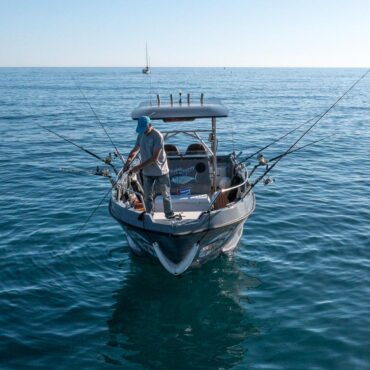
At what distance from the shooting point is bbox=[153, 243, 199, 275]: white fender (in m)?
9.14

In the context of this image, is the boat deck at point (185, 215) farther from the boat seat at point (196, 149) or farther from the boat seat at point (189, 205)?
the boat seat at point (196, 149)

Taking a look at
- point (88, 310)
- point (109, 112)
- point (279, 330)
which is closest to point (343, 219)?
point (279, 330)

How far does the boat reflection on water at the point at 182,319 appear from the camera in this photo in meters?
7.55

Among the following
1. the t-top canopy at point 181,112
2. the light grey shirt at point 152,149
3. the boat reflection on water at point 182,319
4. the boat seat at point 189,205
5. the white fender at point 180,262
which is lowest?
the boat reflection on water at point 182,319

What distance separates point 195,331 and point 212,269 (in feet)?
7.51

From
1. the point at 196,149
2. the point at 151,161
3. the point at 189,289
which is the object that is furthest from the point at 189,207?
the point at 196,149

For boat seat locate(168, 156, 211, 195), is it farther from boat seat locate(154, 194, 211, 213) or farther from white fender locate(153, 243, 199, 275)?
white fender locate(153, 243, 199, 275)

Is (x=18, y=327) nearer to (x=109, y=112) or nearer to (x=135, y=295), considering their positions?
(x=135, y=295)

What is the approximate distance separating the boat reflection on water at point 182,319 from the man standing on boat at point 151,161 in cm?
161

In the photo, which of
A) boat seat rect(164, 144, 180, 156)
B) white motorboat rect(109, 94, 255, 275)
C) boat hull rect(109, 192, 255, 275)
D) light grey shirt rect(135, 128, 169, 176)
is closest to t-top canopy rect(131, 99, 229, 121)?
white motorboat rect(109, 94, 255, 275)

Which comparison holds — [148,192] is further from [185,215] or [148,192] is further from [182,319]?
[182,319]

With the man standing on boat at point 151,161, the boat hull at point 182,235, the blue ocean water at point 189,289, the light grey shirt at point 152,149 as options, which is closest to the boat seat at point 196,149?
the blue ocean water at point 189,289

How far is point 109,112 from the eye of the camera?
41062 mm

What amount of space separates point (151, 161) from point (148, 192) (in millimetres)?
938
